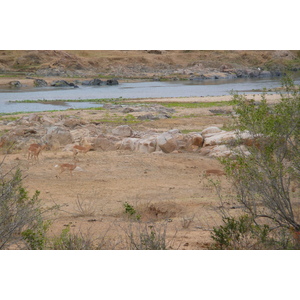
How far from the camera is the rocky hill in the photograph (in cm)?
6731

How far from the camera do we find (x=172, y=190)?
35.5 ft

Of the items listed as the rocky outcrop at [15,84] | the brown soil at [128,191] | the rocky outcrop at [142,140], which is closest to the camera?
the brown soil at [128,191]

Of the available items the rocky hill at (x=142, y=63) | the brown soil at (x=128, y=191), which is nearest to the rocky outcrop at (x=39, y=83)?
the rocky hill at (x=142, y=63)

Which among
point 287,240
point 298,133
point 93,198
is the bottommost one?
point 93,198

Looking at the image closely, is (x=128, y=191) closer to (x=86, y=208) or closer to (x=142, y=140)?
(x=86, y=208)

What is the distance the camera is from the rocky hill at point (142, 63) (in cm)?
6731

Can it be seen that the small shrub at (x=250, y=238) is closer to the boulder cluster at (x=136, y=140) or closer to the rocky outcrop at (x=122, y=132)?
the boulder cluster at (x=136, y=140)

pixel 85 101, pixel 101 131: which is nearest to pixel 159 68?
pixel 85 101

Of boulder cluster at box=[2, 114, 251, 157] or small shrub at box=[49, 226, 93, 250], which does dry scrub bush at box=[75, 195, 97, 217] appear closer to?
small shrub at box=[49, 226, 93, 250]

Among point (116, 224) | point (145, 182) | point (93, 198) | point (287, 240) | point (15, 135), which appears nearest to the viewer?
point (287, 240)

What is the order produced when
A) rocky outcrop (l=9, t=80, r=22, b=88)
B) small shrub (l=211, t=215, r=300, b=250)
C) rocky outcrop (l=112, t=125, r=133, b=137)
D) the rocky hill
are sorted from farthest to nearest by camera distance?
the rocky hill
rocky outcrop (l=9, t=80, r=22, b=88)
rocky outcrop (l=112, t=125, r=133, b=137)
small shrub (l=211, t=215, r=300, b=250)

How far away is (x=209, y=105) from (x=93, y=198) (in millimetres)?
21632

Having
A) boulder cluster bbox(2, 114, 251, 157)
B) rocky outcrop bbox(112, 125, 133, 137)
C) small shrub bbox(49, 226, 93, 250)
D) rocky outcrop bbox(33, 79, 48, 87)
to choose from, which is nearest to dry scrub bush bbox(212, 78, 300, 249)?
small shrub bbox(49, 226, 93, 250)

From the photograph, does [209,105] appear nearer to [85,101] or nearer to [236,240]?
[85,101]
